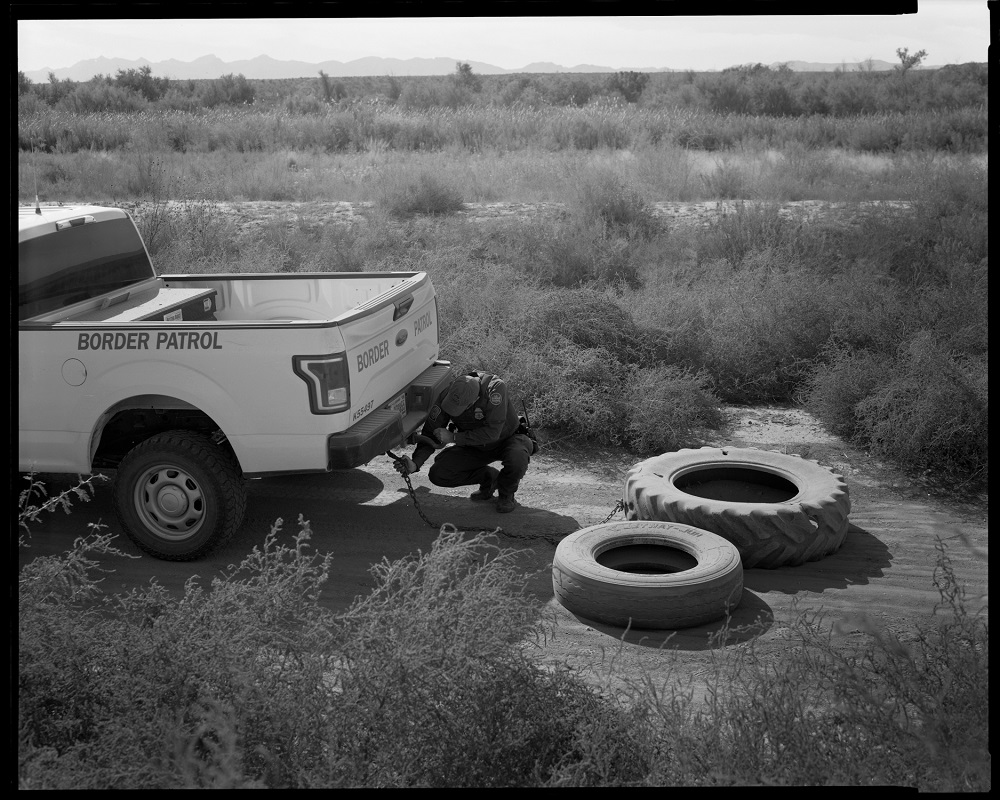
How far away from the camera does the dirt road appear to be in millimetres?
5062

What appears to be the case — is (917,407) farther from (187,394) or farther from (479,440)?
(187,394)

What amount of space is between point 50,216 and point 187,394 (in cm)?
176

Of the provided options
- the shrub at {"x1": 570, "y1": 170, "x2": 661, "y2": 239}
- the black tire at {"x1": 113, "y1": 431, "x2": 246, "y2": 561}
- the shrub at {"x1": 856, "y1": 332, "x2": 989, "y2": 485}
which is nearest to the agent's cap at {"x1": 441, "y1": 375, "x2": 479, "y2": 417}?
the black tire at {"x1": 113, "y1": 431, "x2": 246, "y2": 561}

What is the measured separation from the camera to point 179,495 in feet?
19.6

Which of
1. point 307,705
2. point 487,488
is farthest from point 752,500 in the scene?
point 307,705

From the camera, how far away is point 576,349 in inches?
352

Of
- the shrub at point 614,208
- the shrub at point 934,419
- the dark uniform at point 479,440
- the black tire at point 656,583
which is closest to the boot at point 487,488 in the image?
the dark uniform at point 479,440

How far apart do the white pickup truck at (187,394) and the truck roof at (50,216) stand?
14mm

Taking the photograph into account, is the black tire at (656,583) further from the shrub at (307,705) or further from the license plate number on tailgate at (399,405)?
the license plate number on tailgate at (399,405)

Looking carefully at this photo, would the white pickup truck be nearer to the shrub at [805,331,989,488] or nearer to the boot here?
the boot

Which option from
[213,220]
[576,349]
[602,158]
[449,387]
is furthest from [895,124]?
[449,387]

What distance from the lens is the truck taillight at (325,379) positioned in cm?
555

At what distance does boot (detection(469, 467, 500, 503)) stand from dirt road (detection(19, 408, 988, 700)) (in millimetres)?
83

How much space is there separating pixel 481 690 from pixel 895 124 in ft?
77.7
